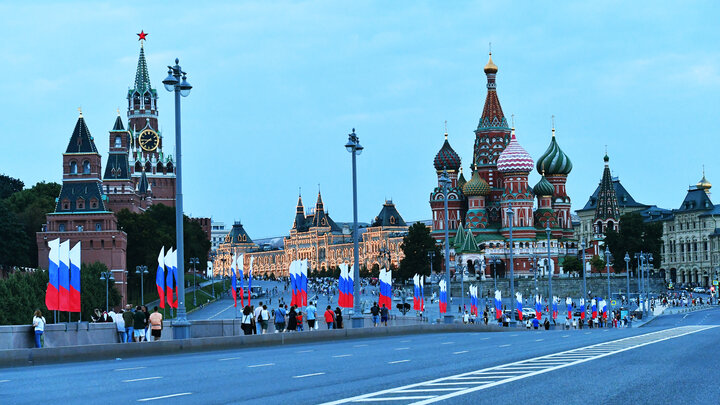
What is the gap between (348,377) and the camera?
2139 centimetres

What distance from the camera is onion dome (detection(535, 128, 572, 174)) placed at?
178 metres

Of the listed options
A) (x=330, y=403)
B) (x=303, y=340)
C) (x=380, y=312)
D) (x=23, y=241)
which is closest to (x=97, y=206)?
(x=23, y=241)

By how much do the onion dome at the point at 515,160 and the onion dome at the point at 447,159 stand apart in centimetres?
1321

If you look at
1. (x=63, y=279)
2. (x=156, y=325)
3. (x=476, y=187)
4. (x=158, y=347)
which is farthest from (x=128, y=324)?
(x=476, y=187)

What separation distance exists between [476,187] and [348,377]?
14958cm

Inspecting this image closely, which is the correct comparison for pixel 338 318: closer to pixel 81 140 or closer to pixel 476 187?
pixel 81 140

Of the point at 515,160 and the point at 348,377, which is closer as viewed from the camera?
the point at 348,377

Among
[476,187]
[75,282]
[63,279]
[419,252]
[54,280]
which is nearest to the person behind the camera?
[54,280]

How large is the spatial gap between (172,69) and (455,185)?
145m

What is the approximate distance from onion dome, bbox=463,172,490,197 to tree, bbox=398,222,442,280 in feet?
41.9

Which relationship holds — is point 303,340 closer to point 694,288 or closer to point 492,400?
point 492,400

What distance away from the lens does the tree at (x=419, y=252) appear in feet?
521

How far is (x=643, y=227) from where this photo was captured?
163 m

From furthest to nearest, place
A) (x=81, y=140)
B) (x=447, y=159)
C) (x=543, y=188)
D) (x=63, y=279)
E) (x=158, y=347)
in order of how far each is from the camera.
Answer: (x=447, y=159) → (x=543, y=188) → (x=81, y=140) → (x=63, y=279) → (x=158, y=347)
